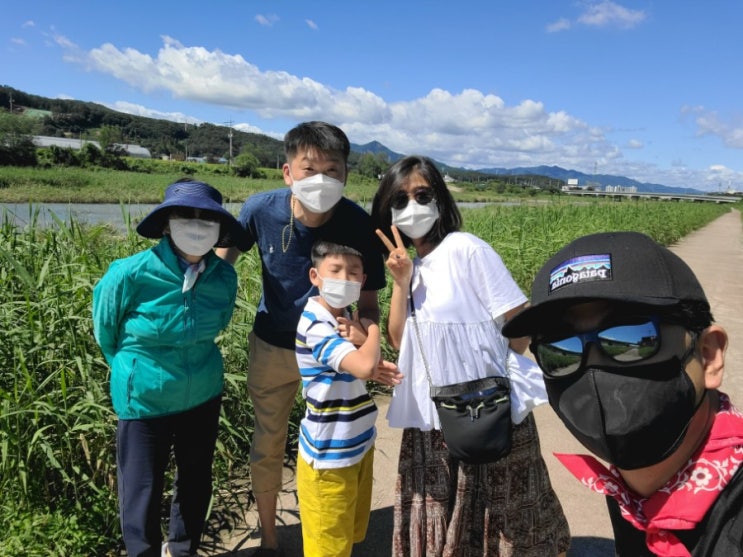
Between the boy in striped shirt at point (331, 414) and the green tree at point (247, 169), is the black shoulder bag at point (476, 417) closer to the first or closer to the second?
the boy in striped shirt at point (331, 414)

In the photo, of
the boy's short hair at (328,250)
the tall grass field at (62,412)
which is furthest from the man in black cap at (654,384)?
the tall grass field at (62,412)

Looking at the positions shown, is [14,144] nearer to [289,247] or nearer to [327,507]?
[289,247]

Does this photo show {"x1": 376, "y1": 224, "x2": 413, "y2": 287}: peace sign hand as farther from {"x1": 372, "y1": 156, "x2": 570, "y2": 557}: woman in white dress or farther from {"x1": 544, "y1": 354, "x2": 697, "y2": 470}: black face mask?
{"x1": 544, "y1": 354, "x2": 697, "y2": 470}: black face mask

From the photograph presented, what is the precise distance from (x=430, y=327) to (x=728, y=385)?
13.6 feet

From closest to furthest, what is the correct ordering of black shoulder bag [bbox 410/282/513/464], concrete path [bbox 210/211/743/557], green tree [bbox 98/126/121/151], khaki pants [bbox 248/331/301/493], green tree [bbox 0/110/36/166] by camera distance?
black shoulder bag [bbox 410/282/513/464] → khaki pants [bbox 248/331/301/493] → concrete path [bbox 210/211/743/557] → green tree [bbox 0/110/36/166] → green tree [bbox 98/126/121/151]

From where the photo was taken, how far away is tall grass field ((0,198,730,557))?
88.9 inches

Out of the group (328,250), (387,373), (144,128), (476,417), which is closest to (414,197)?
(328,250)

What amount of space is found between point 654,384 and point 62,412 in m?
2.59

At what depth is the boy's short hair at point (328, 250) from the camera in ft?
6.38

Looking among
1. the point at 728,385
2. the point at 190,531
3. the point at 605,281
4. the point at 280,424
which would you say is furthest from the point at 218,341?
the point at 728,385

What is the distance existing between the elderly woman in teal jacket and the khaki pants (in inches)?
9.7

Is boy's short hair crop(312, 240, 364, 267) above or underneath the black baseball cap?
underneath

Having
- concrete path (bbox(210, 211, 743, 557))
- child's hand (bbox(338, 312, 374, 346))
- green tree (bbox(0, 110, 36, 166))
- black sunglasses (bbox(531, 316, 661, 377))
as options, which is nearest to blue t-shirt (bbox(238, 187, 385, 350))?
child's hand (bbox(338, 312, 374, 346))

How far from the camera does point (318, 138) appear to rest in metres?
2.05
